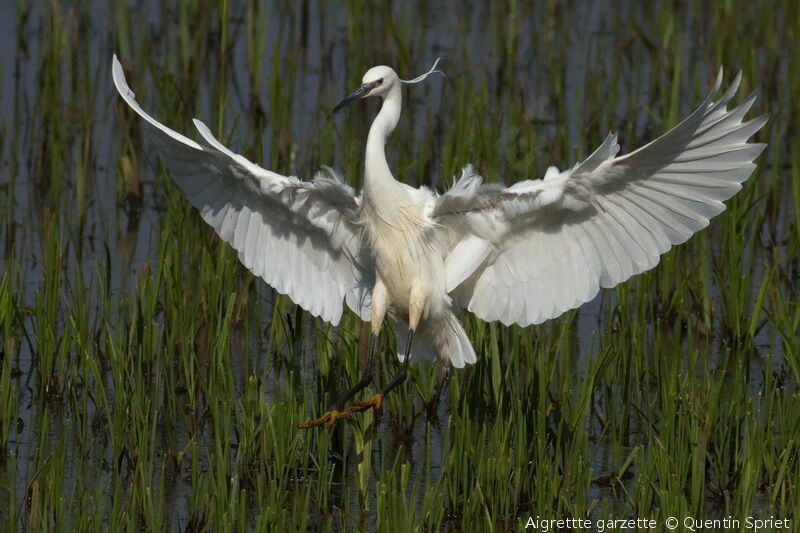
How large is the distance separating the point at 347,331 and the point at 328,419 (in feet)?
2.37

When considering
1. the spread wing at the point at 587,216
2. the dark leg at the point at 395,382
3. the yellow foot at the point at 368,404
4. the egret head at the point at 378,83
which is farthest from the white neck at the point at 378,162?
the yellow foot at the point at 368,404

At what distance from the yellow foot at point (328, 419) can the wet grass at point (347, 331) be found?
8 centimetres

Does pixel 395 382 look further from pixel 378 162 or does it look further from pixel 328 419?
pixel 378 162

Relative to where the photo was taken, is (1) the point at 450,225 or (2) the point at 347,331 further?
(2) the point at 347,331

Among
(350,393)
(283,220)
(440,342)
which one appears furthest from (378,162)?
(350,393)

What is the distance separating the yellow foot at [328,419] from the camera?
5.31 meters

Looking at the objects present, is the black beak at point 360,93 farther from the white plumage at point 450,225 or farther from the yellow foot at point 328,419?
the yellow foot at point 328,419

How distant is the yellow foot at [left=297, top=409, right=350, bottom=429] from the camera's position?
531cm

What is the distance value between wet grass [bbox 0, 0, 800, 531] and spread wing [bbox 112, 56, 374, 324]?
22 centimetres

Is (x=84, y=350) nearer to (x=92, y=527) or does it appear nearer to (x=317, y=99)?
(x=92, y=527)

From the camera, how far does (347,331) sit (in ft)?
19.9

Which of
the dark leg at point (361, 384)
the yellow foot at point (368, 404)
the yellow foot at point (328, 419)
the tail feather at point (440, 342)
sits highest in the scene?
the tail feather at point (440, 342)

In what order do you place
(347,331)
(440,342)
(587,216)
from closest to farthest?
1. (587,216)
2. (440,342)
3. (347,331)

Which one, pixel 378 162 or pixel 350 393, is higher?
pixel 378 162
